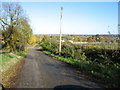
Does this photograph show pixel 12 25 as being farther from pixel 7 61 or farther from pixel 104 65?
pixel 104 65

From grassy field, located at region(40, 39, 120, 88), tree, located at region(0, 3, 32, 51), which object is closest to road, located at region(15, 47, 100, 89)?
grassy field, located at region(40, 39, 120, 88)

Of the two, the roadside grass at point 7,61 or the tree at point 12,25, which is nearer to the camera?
the roadside grass at point 7,61

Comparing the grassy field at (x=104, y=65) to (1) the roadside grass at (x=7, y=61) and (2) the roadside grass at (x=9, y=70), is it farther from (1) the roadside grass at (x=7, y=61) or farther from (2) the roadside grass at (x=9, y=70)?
(1) the roadside grass at (x=7, y=61)

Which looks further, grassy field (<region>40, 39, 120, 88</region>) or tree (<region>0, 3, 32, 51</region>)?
tree (<region>0, 3, 32, 51</region>)

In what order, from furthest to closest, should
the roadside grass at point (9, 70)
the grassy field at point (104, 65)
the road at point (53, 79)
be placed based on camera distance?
the roadside grass at point (9, 70)
the grassy field at point (104, 65)
the road at point (53, 79)

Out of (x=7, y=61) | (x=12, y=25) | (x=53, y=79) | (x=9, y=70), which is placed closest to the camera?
(x=53, y=79)

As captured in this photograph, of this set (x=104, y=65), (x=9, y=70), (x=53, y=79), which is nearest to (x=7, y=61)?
(x=9, y=70)

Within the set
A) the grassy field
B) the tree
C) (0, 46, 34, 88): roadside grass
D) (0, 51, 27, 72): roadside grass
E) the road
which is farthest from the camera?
the tree

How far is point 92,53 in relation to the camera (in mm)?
12398

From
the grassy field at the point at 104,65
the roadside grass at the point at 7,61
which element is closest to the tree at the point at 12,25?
the roadside grass at the point at 7,61

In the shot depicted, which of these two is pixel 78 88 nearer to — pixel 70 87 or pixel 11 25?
pixel 70 87

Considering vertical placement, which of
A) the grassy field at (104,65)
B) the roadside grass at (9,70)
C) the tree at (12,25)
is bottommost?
the roadside grass at (9,70)

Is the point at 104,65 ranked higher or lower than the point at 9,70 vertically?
higher

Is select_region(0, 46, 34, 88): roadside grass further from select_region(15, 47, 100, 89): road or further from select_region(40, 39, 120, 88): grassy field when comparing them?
select_region(40, 39, 120, 88): grassy field
